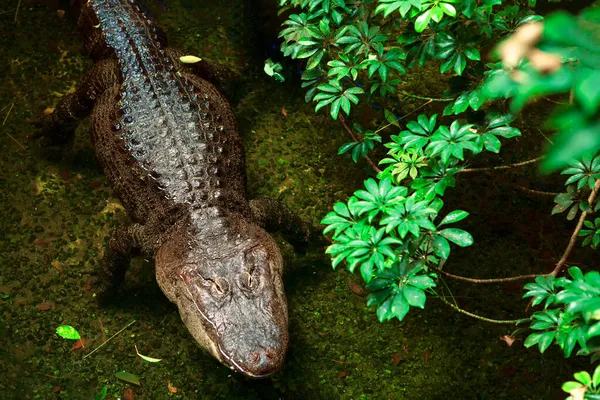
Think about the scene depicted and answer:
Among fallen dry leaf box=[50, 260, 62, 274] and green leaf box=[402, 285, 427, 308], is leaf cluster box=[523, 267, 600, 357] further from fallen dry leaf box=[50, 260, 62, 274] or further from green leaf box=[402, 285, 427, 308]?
fallen dry leaf box=[50, 260, 62, 274]

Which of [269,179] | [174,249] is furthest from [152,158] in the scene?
[269,179]

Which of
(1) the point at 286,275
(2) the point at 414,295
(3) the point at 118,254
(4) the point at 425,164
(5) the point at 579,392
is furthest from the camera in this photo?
(1) the point at 286,275

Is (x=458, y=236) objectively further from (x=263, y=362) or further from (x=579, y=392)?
(x=263, y=362)

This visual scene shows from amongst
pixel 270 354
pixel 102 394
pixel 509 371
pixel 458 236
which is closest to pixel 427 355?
pixel 509 371

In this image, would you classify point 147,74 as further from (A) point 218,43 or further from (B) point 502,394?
(B) point 502,394

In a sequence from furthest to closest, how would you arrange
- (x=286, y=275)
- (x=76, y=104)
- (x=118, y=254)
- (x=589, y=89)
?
(x=76, y=104) < (x=286, y=275) < (x=118, y=254) < (x=589, y=89)

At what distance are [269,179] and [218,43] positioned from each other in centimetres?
147

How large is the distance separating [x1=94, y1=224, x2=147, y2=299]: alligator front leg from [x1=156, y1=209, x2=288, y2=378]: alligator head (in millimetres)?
228

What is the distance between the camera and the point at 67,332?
397 cm

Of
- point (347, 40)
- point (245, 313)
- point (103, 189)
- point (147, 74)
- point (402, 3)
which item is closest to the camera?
point (402, 3)

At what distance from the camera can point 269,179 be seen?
4.73 m

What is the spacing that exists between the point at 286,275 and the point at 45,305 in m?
1.63

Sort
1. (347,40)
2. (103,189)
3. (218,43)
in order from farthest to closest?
(218,43) < (103,189) < (347,40)

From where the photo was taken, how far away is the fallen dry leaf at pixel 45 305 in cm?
407
